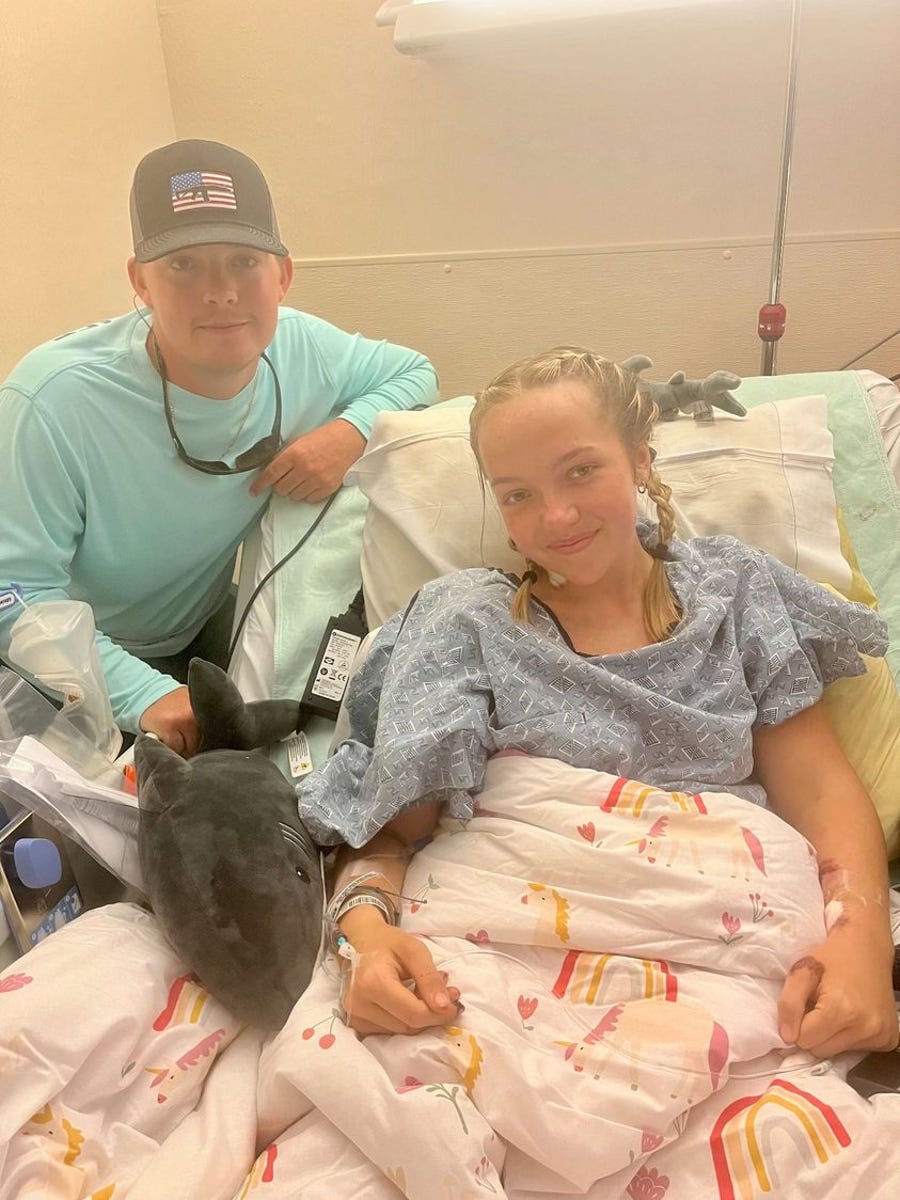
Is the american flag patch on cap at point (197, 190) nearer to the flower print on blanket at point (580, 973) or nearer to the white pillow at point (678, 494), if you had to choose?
Answer: the white pillow at point (678, 494)

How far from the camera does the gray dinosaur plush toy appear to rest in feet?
5.00

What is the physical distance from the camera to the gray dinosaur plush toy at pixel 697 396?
1525 millimetres

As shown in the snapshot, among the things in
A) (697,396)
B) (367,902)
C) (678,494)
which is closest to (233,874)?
(367,902)

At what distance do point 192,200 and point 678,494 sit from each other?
0.83 metres

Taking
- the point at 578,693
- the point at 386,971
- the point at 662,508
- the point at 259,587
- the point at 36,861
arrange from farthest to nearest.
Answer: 1. the point at 259,587
2. the point at 662,508
3. the point at 578,693
4. the point at 36,861
5. the point at 386,971

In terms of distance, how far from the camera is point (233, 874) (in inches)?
40.7

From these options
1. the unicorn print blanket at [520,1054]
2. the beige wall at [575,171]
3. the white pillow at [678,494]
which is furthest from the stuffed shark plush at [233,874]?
the beige wall at [575,171]

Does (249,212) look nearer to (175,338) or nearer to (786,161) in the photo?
(175,338)

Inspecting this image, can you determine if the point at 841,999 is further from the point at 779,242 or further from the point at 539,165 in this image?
the point at 539,165

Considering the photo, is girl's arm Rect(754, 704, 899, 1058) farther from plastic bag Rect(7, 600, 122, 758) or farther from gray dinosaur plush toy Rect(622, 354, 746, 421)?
plastic bag Rect(7, 600, 122, 758)

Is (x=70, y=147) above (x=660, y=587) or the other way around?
above

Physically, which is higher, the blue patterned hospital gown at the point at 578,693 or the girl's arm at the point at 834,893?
the blue patterned hospital gown at the point at 578,693

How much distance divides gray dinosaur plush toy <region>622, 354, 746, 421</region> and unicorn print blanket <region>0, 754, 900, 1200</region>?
0.71 metres

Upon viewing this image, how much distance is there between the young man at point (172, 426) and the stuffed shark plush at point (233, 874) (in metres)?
0.22
